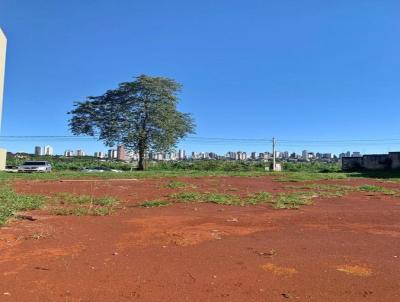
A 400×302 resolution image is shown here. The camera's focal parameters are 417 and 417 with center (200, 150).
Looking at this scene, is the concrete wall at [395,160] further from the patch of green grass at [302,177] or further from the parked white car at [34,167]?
the parked white car at [34,167]

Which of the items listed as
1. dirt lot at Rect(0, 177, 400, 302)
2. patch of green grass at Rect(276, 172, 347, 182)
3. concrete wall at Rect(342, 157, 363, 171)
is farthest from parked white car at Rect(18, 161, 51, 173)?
concrete wall at Rect(342, 157, 363, 171)

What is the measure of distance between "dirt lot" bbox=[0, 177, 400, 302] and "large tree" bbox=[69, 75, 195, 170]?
113 feet

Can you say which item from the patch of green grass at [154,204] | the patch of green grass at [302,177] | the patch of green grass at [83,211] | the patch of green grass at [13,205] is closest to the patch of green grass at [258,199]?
the patch of green grass at [154,204]

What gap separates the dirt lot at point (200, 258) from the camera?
4637 mm

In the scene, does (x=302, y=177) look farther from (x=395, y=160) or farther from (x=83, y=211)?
(x=395, y=160)

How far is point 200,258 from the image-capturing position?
19.7 ft

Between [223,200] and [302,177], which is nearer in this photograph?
[223,200]

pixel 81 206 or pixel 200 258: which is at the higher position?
pixel 81 206

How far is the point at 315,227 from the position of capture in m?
8.61

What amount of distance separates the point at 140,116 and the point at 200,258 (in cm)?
3989

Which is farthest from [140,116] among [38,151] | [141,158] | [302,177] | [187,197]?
[38,151]

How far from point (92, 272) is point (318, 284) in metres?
2.79

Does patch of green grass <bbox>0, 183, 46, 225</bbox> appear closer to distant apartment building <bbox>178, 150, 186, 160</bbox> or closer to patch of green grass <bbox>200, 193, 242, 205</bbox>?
patch of green grass <bbox>200, 193, 242, 205</bbox>

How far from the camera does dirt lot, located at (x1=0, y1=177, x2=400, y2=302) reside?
4637 millimetres
